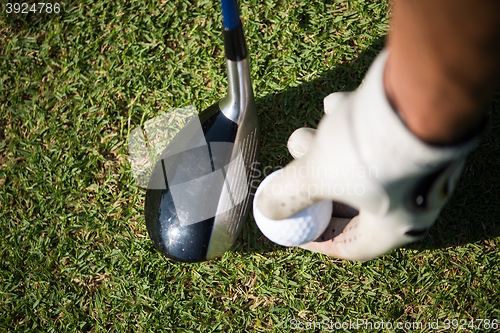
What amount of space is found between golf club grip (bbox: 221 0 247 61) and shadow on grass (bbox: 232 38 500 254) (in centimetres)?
83

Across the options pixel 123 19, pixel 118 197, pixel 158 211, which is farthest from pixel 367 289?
pixel 123 19

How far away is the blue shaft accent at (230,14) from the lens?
1559 mm

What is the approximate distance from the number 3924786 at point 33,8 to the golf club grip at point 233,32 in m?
2.02

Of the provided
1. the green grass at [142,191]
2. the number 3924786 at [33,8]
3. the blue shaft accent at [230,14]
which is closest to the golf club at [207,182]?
the blue shaft accent at [230,14]

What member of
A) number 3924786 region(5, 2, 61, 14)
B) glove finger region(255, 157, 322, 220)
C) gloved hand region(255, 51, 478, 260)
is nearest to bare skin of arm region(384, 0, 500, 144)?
gloved hand region(255, 51, 478, 260)

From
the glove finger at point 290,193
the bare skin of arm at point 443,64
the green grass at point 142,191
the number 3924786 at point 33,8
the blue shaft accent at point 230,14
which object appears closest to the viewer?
the bare skin of arm at point 443,64

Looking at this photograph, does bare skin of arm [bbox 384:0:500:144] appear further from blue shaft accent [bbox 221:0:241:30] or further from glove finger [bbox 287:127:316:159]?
glove finger [bbox 287:127:316:159]

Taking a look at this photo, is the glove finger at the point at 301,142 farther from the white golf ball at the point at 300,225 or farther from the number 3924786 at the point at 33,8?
the number 3924786 at the point at 33,8

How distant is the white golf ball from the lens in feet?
5.73

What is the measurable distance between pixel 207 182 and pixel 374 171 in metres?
1.04

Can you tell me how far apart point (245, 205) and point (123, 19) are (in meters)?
1.84

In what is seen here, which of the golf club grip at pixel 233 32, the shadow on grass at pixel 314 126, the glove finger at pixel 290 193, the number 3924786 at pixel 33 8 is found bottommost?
the shadow on grass at pixel 314 126

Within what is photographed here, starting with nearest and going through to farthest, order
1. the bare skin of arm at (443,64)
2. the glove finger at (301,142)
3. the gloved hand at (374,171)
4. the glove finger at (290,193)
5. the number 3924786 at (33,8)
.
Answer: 1. the bare skin of arm at (443,64)
2. the gloved hand at (374,171)
3. the glove finger at (290,193)
4. the glove finger at (301,142)
5. the number 3924786 at (33,8)

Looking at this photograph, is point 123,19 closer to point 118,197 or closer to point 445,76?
point 118,197
